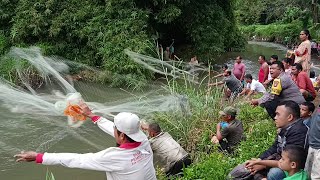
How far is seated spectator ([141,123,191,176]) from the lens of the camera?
20.1ft

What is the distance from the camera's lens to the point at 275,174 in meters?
4.56

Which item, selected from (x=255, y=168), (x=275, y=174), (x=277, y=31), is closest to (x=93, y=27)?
(x=255, y=168)

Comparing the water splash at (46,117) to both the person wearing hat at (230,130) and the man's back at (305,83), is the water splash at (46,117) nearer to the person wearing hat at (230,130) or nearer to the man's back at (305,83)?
the person wearing hat at (230,130)

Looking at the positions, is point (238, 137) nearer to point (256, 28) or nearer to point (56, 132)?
point (56, 132)

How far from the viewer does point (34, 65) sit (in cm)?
1398

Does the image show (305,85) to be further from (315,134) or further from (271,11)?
(271,11)

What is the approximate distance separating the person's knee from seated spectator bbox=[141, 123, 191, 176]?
1741mm

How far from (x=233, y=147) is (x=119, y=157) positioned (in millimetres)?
3864

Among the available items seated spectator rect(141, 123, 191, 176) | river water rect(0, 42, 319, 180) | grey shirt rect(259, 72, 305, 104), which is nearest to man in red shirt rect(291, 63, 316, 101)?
grey shirt rect(259, 72, 305, 104)

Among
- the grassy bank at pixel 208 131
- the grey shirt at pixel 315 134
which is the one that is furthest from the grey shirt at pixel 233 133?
the grey shirt at pixel 315 134

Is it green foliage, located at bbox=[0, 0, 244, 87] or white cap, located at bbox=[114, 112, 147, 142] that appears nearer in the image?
white cap, located at bbox=[114, 112, 147, 142]

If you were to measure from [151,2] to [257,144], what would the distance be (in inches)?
469

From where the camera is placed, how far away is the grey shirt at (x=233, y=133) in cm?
670

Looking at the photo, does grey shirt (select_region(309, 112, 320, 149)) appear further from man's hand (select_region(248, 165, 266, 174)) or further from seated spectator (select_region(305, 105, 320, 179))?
man's hand (select_region(248, 165, 266, 174))
